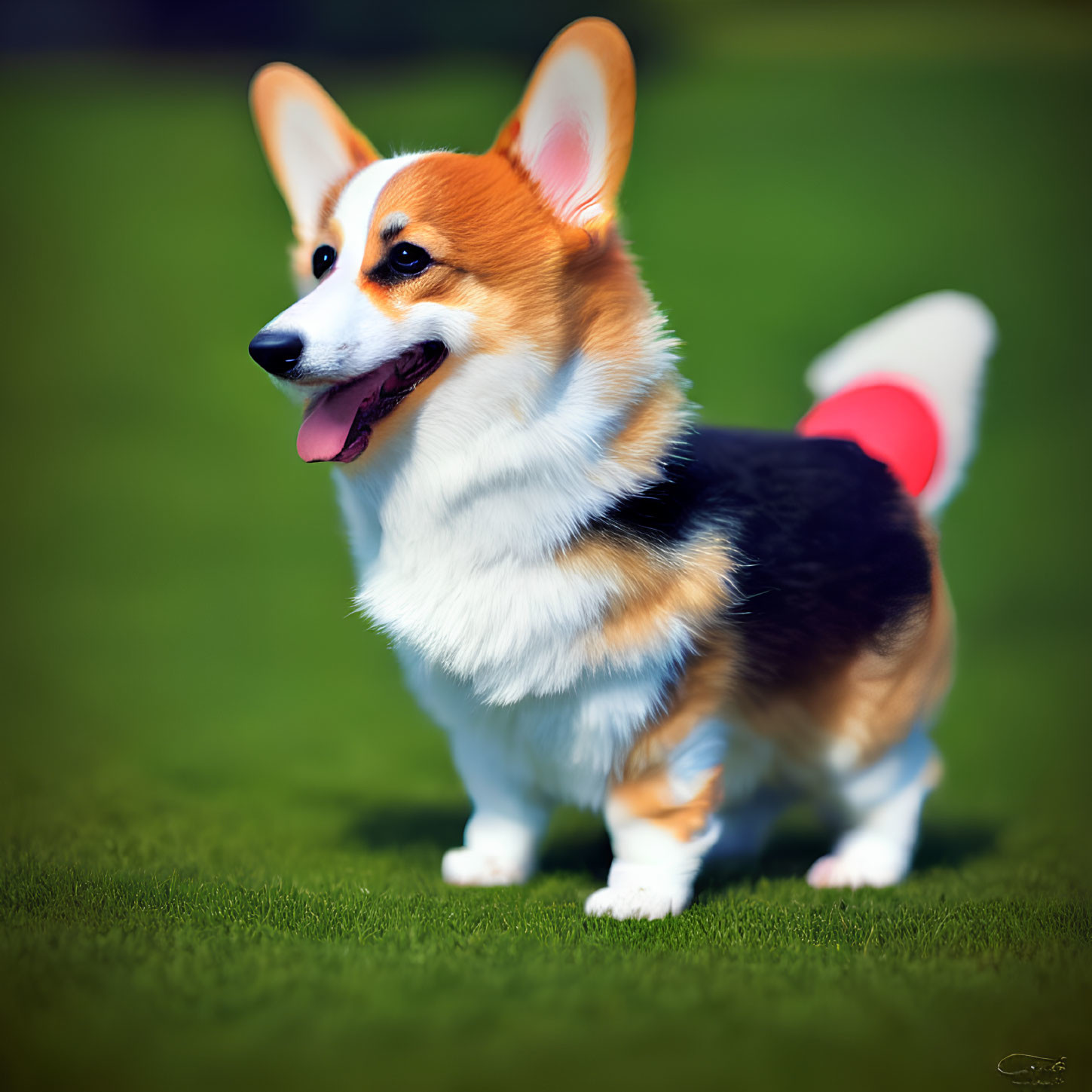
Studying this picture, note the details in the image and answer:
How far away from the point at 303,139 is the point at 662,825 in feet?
5.40

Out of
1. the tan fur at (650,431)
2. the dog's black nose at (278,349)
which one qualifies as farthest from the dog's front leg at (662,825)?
the dog's black nose at (278,349)

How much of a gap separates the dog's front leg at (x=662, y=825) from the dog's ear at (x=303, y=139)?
1.36 metres

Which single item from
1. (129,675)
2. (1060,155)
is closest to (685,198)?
(1060,155)

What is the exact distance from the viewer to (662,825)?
2453mm

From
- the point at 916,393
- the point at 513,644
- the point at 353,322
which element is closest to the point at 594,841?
the point at 513,644

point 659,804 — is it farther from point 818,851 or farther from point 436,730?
point 436,730

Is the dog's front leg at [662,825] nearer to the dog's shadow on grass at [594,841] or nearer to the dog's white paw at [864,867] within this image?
the dog's shadow on grass at [594,841]

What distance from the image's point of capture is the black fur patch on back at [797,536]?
8.16 ft

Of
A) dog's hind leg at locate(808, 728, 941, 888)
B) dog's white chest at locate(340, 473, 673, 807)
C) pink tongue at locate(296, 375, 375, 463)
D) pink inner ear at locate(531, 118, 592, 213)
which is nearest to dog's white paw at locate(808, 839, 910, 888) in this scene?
dog's hind leg at locate(808, 728, 941, 888)

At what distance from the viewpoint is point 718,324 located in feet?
26.4

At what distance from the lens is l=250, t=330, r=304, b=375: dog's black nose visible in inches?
82.2

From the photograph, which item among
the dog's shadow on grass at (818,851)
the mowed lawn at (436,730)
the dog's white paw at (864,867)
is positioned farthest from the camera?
the dog's shadow on grass at (818,851)

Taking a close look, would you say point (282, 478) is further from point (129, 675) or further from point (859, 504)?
point (859, 504)

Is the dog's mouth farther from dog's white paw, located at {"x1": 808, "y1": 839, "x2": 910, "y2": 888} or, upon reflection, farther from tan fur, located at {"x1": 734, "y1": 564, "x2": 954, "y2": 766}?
dog's white paw, located at {"x1": 808, "y1": 839, "x2": 910, "y2": 888}
